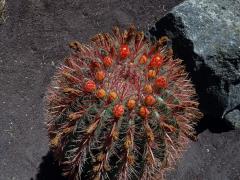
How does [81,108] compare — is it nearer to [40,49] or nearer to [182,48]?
[182,48]

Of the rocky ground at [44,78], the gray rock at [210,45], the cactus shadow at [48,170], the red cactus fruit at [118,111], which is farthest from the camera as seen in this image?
the rocky ground at [44,78]

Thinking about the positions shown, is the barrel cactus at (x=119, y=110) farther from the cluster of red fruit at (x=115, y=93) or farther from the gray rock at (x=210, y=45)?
the gray rock at (x=210, y=45)

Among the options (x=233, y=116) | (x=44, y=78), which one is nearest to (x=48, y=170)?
(x=44, y=78)

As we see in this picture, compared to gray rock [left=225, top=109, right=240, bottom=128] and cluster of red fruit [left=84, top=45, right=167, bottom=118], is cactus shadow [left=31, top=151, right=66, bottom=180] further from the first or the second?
gray rock [left=225, top=109, right=240, bottom=128]

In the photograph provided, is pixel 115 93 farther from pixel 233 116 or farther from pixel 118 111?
pixel 233 116

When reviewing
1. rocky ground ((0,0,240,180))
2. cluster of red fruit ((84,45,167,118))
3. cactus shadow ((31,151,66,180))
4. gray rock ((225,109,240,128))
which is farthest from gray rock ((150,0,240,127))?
cactus shadow ((31,151,66,180))

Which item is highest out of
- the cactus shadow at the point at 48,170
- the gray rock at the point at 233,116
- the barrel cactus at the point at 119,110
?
the barrel cactus at the point at 119,110

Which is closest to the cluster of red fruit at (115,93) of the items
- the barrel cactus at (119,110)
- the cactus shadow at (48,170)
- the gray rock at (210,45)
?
the barrel cactus at (119,110)
